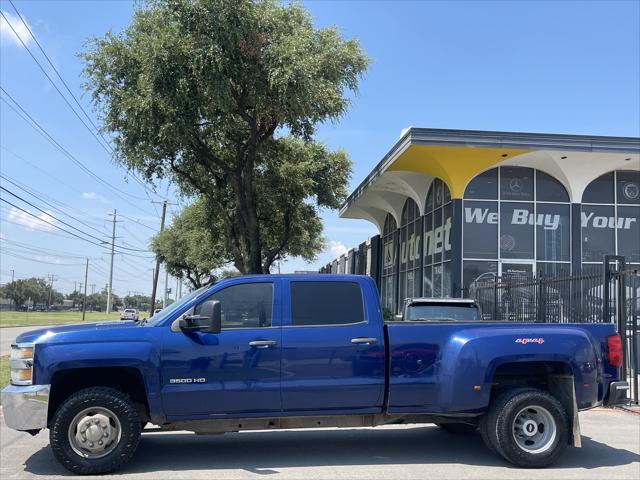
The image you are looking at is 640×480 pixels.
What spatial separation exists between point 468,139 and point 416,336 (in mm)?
11876

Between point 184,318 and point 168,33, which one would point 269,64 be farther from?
point 184,318

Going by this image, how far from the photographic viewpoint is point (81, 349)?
20.1 ft

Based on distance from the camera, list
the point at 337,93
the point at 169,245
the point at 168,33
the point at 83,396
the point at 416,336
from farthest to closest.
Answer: the point at 169,245
the point at 337,93
the point at 168,33
the point at 416,336
the point at 83,396

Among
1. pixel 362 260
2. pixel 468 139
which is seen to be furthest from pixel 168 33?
pixel 362 260

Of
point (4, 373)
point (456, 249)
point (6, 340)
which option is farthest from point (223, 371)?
point (6, 340)

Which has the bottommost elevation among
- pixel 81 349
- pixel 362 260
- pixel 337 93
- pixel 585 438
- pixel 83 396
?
pixel 585 438

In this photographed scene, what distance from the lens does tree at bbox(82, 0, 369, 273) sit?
664 inches

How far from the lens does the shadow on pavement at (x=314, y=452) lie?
657cm

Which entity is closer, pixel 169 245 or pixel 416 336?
pixel 416 336

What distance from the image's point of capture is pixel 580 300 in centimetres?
1183

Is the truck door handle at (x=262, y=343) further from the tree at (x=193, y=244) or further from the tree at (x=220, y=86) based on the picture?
the tree at (x=193, y=244)

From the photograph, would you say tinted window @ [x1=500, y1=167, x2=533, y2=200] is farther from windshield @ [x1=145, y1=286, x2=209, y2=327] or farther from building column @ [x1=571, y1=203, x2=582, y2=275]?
windshield @ [x1=145, y1=286, x2=209, y2=327]

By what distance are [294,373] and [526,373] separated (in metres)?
2.64

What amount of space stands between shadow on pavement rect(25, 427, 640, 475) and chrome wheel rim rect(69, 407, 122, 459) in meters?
0.37
